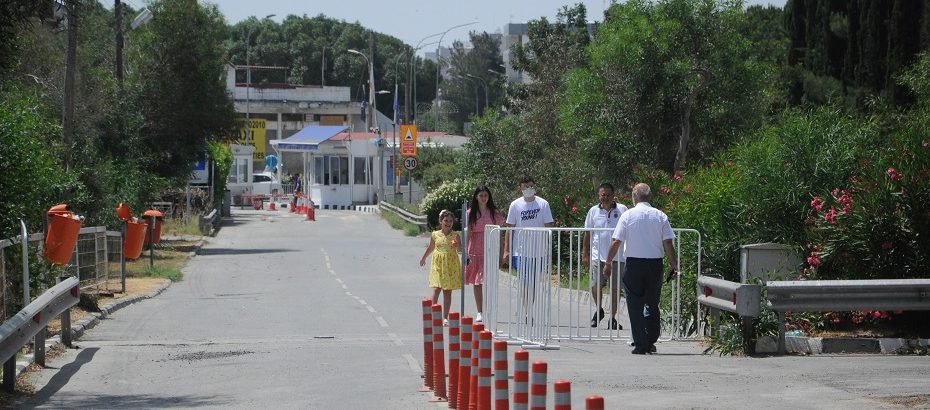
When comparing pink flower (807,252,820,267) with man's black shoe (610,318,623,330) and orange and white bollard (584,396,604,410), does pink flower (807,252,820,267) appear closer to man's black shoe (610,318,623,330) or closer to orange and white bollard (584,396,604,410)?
man's black shoe (610,318,623,330)

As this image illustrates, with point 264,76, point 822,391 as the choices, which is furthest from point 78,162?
point 264,76

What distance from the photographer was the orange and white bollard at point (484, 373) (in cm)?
758

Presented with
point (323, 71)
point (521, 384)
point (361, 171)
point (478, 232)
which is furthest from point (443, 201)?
point (323, 71)

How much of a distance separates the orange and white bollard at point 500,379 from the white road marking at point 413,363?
180 inches

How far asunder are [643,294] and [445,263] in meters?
3.90

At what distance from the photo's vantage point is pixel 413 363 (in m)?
12.2

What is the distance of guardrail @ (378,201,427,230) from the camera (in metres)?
46.3

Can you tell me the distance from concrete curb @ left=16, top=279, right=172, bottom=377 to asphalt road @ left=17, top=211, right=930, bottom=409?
0.17 meters

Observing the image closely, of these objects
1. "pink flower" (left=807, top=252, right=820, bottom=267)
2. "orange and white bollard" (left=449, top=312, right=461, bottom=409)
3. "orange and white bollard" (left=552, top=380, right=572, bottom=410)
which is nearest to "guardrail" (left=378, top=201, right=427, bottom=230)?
"pink flower" (left=807, top=252, right=820, bottom=267)

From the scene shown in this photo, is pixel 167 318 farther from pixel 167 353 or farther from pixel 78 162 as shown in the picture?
pixel 78 162

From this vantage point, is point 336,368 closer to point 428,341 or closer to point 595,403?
point 428,341

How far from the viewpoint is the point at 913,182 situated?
1305 centimetres

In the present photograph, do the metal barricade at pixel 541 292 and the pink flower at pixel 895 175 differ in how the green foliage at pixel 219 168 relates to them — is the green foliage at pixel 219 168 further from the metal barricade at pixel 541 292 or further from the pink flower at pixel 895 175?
the pink flower at pixel 895 175

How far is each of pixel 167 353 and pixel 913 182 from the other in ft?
25.9
